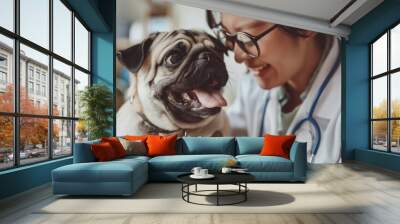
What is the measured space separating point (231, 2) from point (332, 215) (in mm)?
5915

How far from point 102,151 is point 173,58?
3.73 metres

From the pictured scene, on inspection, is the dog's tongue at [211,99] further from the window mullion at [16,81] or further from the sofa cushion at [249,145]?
the window mullion at [16,81]

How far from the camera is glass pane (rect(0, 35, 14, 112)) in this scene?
4820 millimetres

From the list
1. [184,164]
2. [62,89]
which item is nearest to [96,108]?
[62,89]

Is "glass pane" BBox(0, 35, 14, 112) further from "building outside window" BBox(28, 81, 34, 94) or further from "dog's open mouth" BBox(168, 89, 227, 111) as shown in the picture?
"dog's open mouth" BBox(168, 89, 227, 111)

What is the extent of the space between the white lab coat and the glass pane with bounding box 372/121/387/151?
0.91 metres

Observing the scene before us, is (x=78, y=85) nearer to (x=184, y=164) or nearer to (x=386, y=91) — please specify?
(x=184, y=164)

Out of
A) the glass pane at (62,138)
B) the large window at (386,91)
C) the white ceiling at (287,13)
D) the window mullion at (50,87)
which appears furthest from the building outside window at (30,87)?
the large window at (386,91)

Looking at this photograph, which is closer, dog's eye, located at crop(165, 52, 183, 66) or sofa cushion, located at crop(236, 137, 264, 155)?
sofa cushion, located at crop(236, 137, 264, 155)

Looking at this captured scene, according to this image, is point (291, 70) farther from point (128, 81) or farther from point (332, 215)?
point (332, 215)

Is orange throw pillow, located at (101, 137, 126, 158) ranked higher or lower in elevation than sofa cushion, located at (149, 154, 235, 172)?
higher

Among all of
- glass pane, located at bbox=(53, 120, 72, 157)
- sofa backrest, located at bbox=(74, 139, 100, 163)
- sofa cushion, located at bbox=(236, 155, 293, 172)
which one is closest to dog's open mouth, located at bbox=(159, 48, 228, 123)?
glass pane, located at bbox=(53, 120, 72, 157)

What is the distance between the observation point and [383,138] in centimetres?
854

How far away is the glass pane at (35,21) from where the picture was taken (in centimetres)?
543
